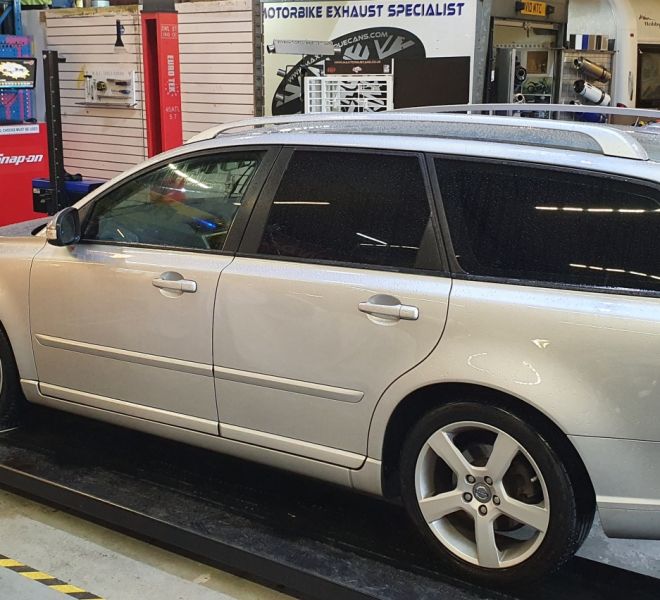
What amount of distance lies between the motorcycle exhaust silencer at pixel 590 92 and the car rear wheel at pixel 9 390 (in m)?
6.00

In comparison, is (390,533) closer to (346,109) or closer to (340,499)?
(340,499)

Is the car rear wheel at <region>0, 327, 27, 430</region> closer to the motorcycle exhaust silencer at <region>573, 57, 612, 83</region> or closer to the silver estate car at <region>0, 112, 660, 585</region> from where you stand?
the silver estate car at <region>0, 112, 660, 585</region>

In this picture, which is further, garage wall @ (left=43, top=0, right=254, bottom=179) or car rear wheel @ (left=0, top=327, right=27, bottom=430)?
garage wall @ (left=43, top=0, right=254, bottom=179)

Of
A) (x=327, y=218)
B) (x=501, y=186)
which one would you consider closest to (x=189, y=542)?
(x=327, y=218)

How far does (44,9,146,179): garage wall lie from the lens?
10633 millimetres

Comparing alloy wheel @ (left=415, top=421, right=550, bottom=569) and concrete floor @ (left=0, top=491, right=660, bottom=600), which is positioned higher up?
alloy wheel @ (left=415, top=421, right=550, bottom=569)

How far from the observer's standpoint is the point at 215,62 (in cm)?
955

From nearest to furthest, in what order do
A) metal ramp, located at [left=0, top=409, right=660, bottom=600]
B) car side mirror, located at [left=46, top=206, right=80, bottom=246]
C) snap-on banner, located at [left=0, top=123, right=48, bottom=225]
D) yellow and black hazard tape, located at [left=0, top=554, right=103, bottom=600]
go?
metal ramp, located at [left=0, top=409, right=660, bottom=600] < yellow and black hazard tape, located at [left=0, top=554, right=103, bottom=600] < car side mirror, located at [left=46, top=206, right=80, bottom=246] < snap-on banner, located at [left=0, top=123, right=48, bottom=225]

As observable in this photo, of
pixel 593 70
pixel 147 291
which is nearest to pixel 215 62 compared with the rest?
pixel 593 70

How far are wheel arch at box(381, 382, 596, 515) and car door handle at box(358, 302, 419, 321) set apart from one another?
253mm

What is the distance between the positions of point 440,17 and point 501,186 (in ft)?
17.1

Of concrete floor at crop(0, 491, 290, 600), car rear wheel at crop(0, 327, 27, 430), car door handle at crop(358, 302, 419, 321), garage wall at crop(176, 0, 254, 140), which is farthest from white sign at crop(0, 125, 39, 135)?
car door handle at crop(358, 302, 419, 321)

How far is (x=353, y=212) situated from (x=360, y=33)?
17.7ft

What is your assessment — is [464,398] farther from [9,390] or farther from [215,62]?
[215,62]
